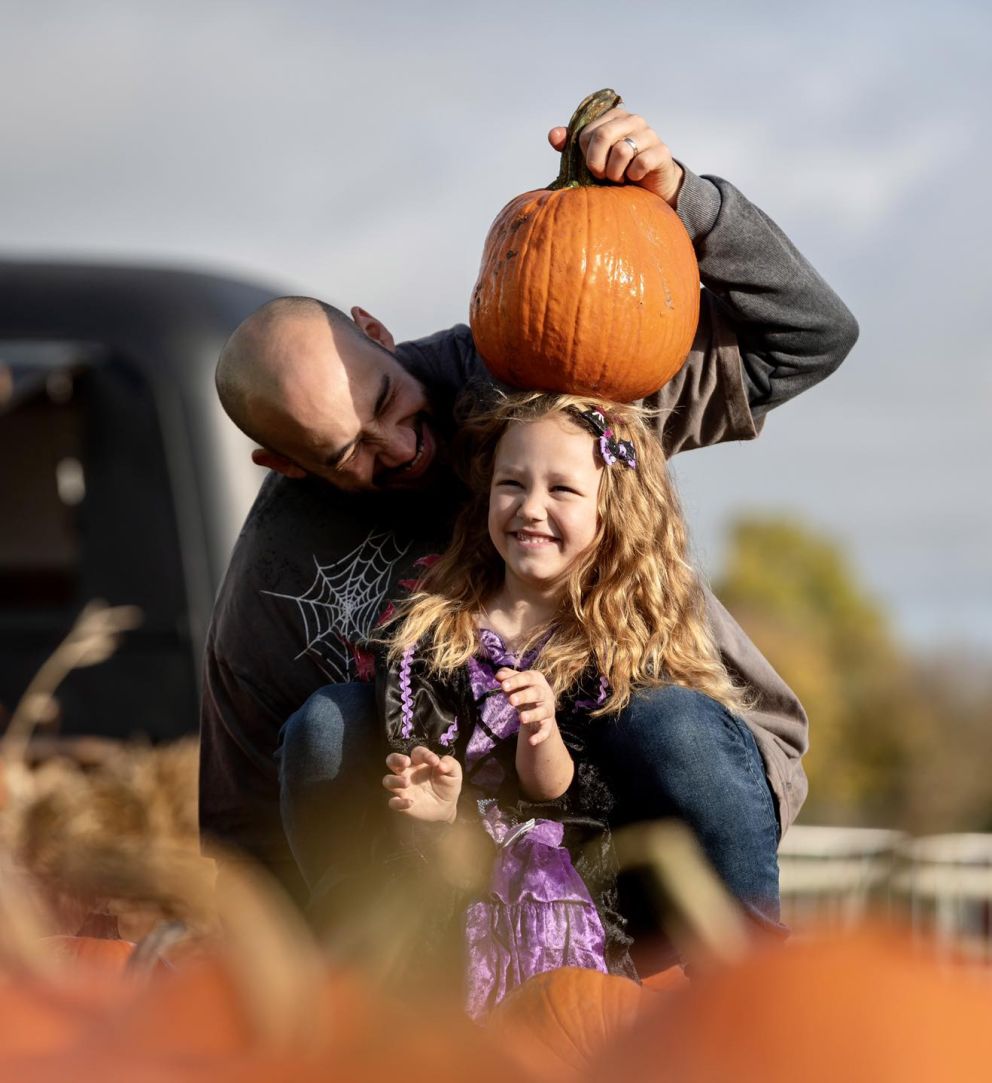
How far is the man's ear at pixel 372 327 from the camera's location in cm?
213

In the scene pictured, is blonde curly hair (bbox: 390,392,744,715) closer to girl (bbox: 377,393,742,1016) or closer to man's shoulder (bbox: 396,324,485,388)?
girl (bbox: 377,393,742,1016)

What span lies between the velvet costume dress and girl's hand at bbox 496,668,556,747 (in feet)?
0.39

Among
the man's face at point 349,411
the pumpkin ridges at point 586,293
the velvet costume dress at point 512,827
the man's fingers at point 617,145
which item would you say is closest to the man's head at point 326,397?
the man's face at point 349,411

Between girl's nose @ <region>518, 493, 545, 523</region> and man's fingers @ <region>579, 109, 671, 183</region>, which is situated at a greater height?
man's fingers @ <region>579, 109, 671, 183</region>

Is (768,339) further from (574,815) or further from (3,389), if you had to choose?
(3,389)

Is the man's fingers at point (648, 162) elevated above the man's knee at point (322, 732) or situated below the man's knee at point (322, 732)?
above

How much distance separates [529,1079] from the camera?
10.8 inches

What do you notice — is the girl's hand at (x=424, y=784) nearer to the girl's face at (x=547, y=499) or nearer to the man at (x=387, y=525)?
the man at (x=387, y=525)

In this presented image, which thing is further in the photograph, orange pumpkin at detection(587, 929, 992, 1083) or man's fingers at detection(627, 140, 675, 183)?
man's fingers at detection(627, 140, 675, 183)

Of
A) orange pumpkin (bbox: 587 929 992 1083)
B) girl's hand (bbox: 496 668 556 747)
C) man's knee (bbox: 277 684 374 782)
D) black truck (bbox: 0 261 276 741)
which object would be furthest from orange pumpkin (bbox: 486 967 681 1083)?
black truck (bbox: 0 261 276 741)

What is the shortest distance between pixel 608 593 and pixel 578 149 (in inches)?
22.1

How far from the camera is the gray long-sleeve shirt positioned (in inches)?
73.9

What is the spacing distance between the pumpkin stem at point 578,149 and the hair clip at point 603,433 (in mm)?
285

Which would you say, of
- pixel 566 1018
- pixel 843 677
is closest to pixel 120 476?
pixel 566 1018
